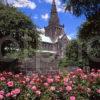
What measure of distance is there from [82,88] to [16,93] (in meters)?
1.51

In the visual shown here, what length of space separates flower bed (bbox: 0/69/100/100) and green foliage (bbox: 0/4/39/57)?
18865 millimetres

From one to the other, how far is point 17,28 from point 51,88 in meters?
20.3

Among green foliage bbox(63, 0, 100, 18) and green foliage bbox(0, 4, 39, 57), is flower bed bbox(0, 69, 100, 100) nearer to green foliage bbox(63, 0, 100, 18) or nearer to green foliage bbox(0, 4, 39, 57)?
green foliage bbox(63, 0, 100, 18)

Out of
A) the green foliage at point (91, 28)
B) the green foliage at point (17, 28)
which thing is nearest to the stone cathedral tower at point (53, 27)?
the green foliage at point (17, 28)

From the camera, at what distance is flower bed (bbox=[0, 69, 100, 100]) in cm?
796

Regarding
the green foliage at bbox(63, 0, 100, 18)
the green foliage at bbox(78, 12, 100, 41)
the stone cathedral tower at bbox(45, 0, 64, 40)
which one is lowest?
the green foliage at bbox(78, 12, 100, 41)

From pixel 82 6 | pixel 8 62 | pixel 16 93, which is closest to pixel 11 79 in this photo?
pixel 16 93

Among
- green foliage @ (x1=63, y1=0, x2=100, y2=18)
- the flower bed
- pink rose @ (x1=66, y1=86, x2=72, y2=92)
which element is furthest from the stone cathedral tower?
pink rose @ (x1=66, y1=86, x2=72, y2=92)

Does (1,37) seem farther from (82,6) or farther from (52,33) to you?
(52,33)

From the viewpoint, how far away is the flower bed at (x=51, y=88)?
26.1ft

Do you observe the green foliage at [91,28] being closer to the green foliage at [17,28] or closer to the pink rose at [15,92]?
the green foliage at [17,28]

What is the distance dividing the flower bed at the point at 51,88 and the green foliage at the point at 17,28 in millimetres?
18865

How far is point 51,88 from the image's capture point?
27.3ft

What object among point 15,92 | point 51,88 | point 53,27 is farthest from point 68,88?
point 53,27
